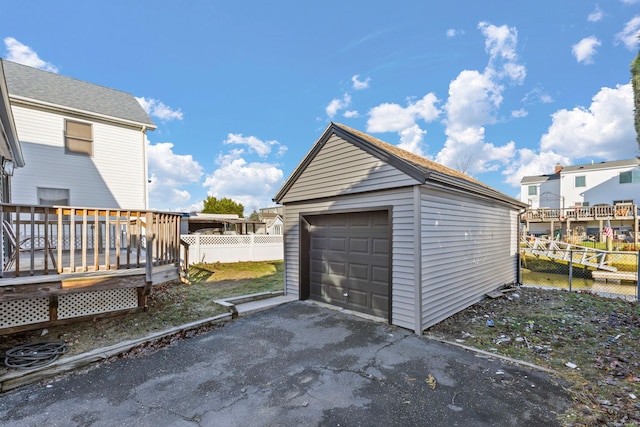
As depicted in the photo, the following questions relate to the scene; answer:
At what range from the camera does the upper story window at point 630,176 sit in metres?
24.2

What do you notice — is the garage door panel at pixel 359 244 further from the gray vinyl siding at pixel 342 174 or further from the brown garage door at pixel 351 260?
the gray vinyl siding at pixel 342 174

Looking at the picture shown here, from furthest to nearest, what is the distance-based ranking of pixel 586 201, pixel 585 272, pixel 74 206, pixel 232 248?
1. pixel 586 201
2. pixel 585 272
3. pixel 232 248
4. pixel 74 206

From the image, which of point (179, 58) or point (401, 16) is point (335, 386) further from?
point (179, 58)

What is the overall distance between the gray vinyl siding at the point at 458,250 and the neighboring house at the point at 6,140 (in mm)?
7031

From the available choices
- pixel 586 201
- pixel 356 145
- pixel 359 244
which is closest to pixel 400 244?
pixel 359 244

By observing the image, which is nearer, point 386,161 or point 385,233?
point 386,161

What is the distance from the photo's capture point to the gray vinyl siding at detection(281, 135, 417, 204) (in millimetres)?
5418

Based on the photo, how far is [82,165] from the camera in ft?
32.8

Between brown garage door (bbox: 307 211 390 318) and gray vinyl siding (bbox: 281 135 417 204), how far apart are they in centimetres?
62

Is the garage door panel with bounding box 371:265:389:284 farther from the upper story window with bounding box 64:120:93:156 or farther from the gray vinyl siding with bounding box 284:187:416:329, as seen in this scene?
the upper story window with bounding box 64:120:93:156

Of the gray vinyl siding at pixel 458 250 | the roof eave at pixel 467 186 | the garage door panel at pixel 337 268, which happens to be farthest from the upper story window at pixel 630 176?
the garage door panel at pixel 337 268

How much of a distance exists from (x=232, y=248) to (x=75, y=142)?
7.20m

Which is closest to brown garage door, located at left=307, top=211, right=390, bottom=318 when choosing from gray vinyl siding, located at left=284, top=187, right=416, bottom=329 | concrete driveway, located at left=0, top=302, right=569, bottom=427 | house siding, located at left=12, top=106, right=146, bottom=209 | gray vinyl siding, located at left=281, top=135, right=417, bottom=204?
gray vinyl siding, located at left=284, top=187, right=416, bottom=329

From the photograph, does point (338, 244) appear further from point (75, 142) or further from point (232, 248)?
point (75, 142)
